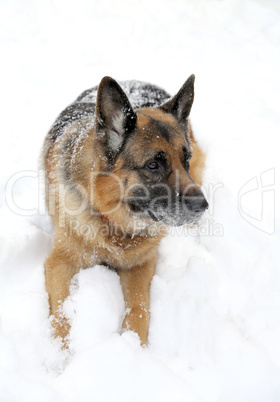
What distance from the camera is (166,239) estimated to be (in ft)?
12.4

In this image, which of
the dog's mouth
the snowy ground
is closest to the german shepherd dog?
the dog's mouth

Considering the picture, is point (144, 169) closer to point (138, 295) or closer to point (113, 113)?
point (113, 113)

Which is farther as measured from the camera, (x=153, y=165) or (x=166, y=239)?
(x=166, y=239)

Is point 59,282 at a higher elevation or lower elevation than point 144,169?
lower

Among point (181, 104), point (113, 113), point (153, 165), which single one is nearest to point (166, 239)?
point (153, 165)

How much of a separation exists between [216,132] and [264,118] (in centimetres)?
89

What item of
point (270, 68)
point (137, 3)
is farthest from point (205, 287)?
point (137, 3)

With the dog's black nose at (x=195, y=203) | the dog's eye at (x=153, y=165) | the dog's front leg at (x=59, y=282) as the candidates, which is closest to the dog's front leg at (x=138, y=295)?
the dog's front leg at (x=59, y=282)

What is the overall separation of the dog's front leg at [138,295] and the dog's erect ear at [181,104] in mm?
1496

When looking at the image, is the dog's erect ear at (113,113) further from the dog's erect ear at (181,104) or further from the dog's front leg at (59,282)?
the dog's front leg at (59,282)

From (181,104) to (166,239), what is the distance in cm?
153

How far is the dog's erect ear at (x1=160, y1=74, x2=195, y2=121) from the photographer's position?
10.1ft

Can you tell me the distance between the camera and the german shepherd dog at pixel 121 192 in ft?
8.93

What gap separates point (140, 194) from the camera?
279 centimetres
